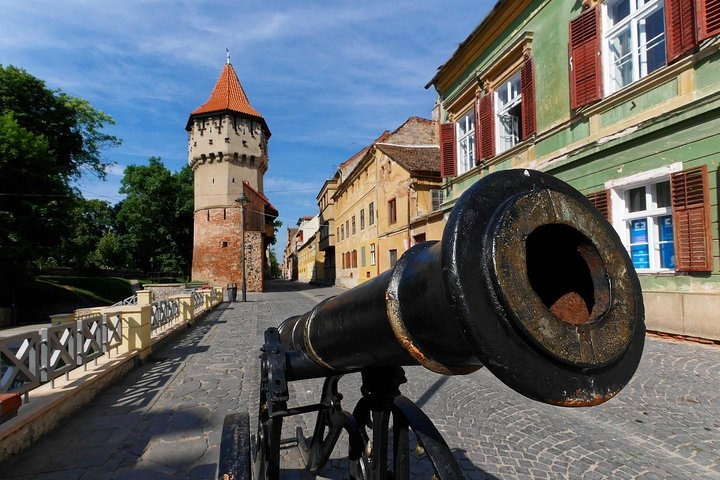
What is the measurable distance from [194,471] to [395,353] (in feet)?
9.10

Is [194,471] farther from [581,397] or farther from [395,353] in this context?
[581,397]

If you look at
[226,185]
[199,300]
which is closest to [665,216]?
[199,300]

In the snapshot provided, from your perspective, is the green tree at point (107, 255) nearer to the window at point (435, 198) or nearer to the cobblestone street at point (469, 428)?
the window at point (435, 198)

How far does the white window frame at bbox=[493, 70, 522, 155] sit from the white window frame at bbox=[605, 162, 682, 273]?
13.4ft

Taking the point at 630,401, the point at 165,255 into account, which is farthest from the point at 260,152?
the point at 630,401

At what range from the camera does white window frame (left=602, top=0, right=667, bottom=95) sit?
27.0ft

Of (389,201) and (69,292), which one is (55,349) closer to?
(389,201)

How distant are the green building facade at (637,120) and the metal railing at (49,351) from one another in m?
9.40

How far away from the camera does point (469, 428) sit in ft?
13.6

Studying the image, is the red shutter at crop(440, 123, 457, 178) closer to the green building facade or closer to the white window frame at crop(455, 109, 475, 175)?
the white window frame at crop(455, 109, 475, 175)

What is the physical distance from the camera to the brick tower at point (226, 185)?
109 ft

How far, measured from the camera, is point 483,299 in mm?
998

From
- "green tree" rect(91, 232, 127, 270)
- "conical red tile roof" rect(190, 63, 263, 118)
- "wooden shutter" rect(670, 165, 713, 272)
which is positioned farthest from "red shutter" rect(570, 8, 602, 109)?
"green tree" rect(91, 232, 127, 270)

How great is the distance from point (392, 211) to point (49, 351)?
773 inches
